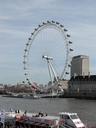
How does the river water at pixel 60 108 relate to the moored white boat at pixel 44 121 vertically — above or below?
below

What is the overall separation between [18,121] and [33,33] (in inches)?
2189

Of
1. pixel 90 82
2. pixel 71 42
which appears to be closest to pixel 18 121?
pixel 71 42

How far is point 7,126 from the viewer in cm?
3488

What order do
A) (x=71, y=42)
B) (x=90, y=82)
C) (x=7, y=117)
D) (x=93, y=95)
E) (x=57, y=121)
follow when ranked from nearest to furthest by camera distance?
(x=57, y=121)
(x=7, y=117)
(x=71, y=42)
(x=93, y=95)
(x=90, y=82)

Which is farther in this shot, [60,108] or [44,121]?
[60,108]

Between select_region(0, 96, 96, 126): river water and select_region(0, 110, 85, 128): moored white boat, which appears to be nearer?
select_region(0, 110, 85, 128): moored white boat

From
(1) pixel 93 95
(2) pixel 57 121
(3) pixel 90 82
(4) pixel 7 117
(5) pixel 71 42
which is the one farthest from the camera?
(3) pixel 90 82

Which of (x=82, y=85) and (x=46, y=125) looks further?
(x=82, y=85)

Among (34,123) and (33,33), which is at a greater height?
(33,33)

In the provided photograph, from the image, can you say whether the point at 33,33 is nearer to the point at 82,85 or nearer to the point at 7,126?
the point at 7,126

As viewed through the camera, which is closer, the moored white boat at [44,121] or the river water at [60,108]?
the moored white boat at [44,121]

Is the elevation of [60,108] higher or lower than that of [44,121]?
lower

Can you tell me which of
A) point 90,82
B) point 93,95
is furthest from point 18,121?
point 90,82

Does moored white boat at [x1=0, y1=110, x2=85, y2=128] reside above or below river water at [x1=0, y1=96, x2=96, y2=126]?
above
